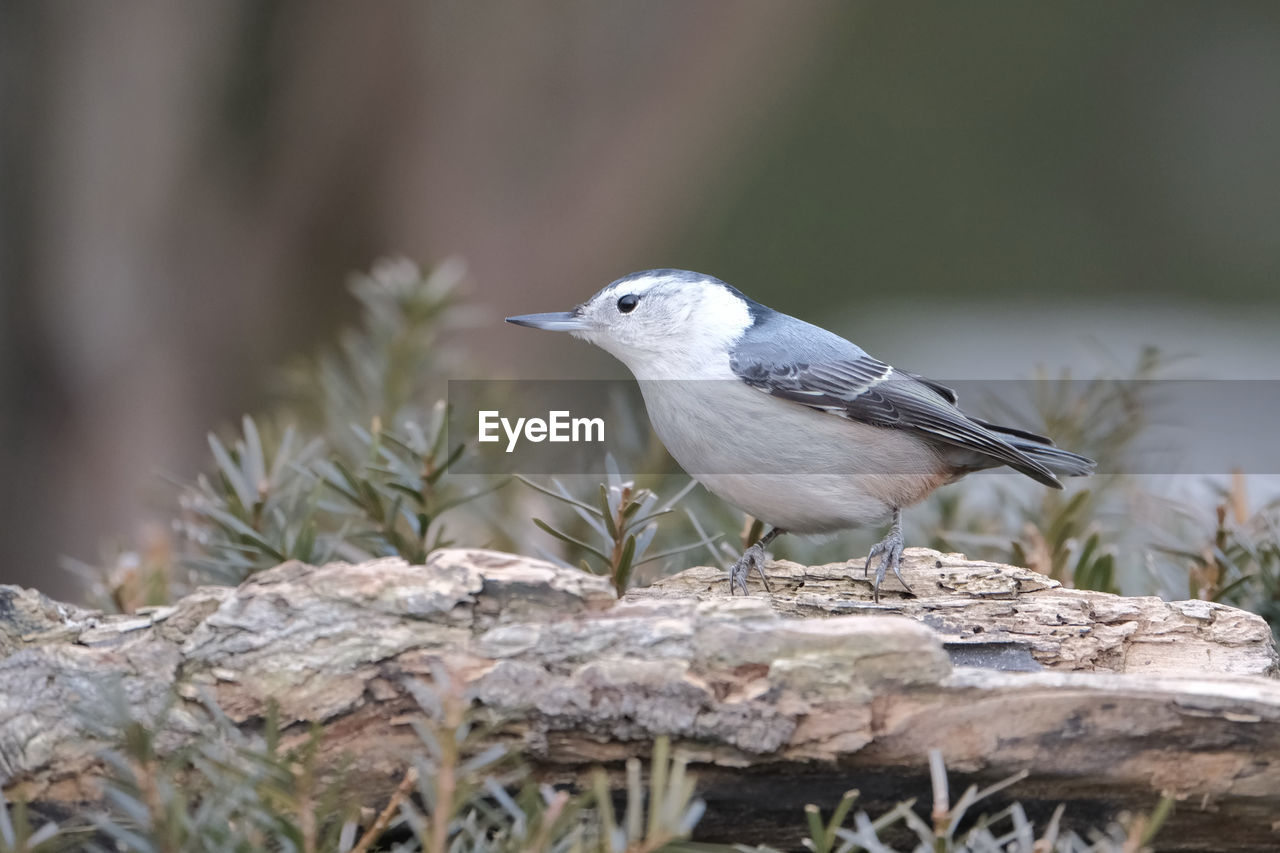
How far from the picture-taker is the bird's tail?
6.73 ft

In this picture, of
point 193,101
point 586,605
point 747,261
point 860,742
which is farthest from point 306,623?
point 747,261

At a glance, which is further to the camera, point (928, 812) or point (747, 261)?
point (747, 261)

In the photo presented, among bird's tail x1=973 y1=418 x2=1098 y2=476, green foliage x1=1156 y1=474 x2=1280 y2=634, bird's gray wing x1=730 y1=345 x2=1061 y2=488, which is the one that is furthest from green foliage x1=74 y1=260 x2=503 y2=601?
green foliage x1=1156 y1=474 x2=1280 y2=634

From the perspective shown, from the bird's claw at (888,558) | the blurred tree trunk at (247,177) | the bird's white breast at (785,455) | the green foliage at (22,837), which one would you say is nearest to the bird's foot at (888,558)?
the bird's claw at (888,558)

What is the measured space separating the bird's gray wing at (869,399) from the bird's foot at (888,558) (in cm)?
23

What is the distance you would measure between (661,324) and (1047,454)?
27.4 inches

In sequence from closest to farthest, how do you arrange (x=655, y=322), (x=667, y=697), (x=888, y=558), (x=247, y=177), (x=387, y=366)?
(x=667, y=697), (x=888, y=558), (x=655, y=322), (x=387, y=366), (x=247, y=177)

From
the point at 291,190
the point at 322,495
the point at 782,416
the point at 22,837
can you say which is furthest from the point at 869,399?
the point at 291,190

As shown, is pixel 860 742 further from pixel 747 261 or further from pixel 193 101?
pixel 747 261

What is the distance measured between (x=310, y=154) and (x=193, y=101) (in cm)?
39

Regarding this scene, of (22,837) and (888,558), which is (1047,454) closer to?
(888,558)

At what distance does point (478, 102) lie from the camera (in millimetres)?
4035

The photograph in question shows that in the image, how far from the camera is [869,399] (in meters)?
2.04

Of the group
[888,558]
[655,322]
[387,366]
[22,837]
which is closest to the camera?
[22,837]
